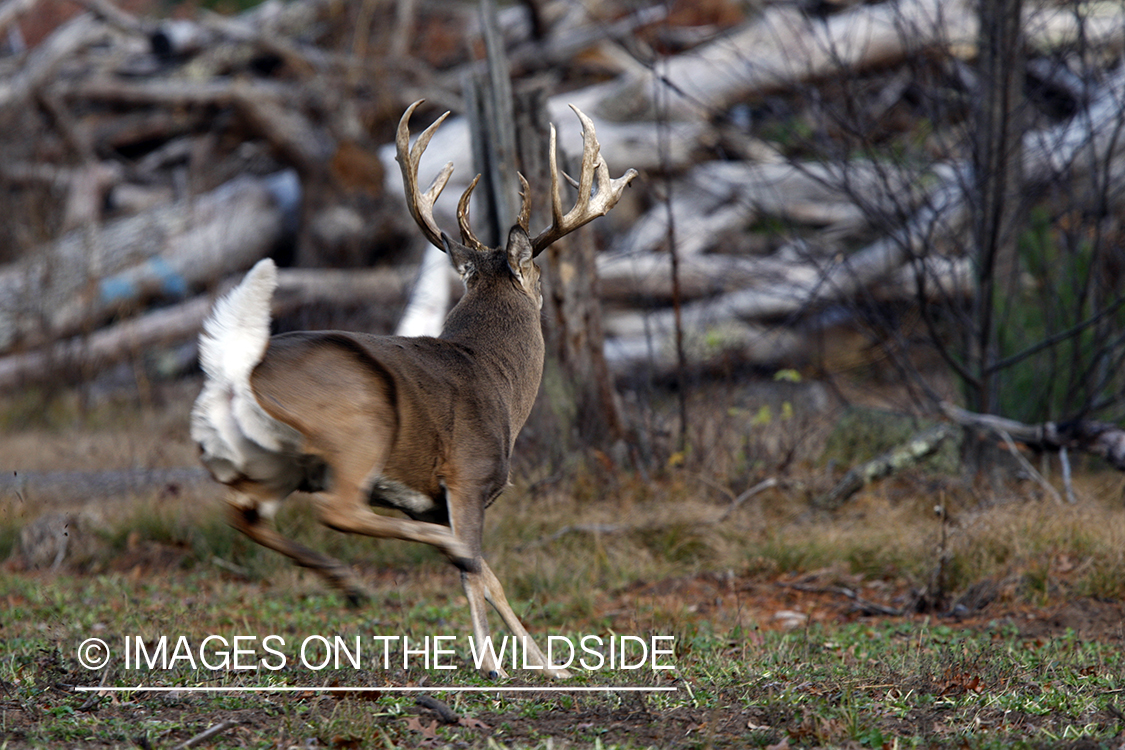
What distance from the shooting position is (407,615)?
5.55 metres

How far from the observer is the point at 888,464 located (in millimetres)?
6883

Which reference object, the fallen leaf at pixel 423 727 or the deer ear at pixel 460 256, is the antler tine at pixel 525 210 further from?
the fallen leaf at pixel 423 727

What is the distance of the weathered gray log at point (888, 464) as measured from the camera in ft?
22.5

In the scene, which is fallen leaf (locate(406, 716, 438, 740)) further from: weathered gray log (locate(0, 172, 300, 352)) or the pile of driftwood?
weathered gray log (locate(0, 172, 300, 352))

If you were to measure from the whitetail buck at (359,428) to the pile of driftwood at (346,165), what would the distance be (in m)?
5.24

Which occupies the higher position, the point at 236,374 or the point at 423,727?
the point at 236,374

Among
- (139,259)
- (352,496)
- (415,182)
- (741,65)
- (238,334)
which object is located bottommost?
(352,496)

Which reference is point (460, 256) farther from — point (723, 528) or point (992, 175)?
point (992, 175)

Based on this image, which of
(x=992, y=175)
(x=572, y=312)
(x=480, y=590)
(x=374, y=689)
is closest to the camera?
(x=374, y=689)

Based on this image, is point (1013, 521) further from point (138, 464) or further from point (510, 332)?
point (138, 464)

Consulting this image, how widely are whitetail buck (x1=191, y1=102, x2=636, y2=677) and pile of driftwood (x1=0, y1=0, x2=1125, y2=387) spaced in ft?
17.2

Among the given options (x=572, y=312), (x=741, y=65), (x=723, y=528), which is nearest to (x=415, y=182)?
(x=572, y=312)

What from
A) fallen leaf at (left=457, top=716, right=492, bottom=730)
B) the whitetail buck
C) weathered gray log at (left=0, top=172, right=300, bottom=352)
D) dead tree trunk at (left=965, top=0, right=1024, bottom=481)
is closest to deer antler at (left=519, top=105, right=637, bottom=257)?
the whitetail buck

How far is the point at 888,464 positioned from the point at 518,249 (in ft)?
11.1
